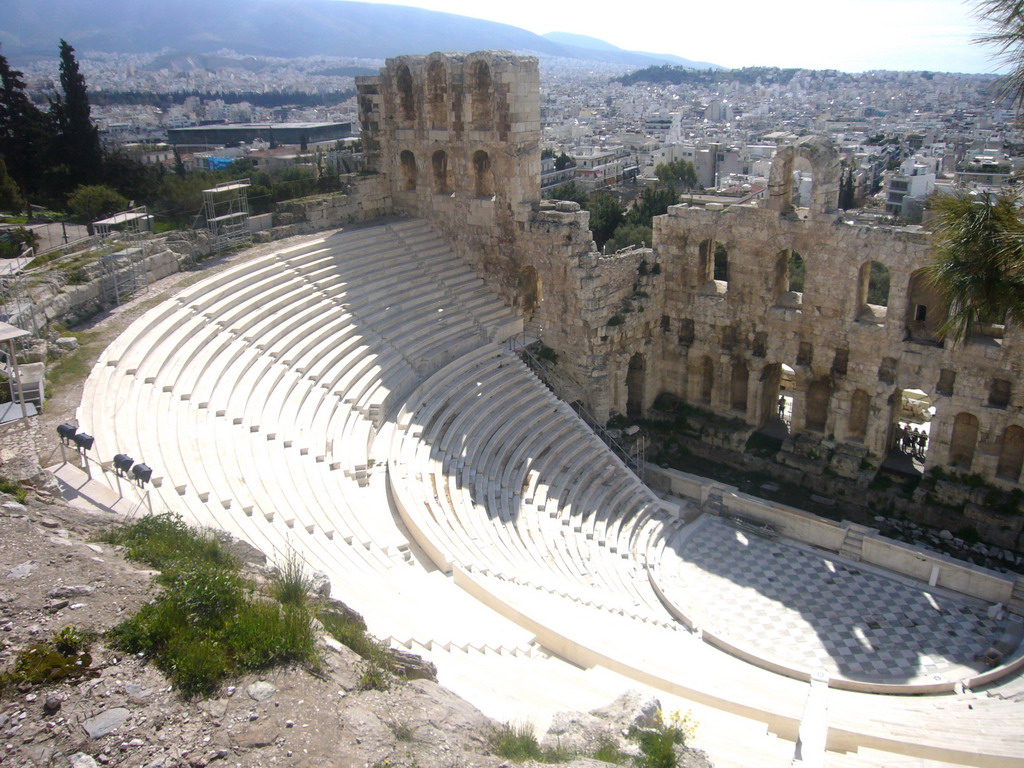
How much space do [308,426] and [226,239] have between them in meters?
8.06

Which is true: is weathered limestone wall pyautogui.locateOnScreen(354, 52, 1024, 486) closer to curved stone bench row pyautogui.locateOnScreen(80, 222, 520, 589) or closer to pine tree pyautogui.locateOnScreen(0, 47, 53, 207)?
curved stone bench row pyautogui.locateOnScreen(80, 222, 520, 589)

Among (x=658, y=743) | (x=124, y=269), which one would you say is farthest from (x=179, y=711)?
(x=124, y=269)

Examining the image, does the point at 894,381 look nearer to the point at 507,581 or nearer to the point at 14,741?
the point at 507,581

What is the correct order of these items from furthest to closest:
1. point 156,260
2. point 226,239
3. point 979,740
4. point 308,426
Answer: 1. point 226,239
2. point 156,260
3. point 308,426
4. point 979,740

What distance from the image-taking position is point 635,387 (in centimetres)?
2409

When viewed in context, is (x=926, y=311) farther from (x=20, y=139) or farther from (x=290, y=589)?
(x=20, y=139)

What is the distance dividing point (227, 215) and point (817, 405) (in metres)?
17.1

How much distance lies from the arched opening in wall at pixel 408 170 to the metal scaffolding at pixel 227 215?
15.6 feet

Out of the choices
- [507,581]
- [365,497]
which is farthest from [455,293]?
[507,581]

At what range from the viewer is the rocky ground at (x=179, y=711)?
5746 millimetres

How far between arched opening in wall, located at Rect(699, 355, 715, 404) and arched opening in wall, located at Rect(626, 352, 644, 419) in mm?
1747

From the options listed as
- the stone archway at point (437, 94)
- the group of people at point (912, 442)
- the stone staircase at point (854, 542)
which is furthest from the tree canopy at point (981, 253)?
the stone archway at point (437, 94)

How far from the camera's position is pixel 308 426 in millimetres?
15742

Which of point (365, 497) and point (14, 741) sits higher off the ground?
point (14, 741)
